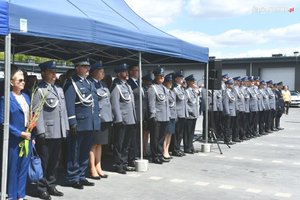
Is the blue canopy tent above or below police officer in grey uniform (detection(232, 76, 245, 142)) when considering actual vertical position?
above

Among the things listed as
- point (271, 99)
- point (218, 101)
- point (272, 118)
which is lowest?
point (272, 118)

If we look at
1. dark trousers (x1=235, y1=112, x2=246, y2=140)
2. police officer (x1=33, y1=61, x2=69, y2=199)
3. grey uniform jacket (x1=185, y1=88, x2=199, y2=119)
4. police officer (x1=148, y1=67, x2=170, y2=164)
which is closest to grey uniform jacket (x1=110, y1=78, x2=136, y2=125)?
police officer (x1=148, y1=67, x2=170, y2=164)

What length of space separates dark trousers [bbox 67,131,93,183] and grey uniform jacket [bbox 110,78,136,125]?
2.94ft

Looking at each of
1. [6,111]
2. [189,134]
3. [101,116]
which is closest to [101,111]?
[101,116]

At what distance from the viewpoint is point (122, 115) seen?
295 inches

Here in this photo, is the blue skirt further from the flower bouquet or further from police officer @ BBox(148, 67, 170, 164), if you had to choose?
the flower bouquet

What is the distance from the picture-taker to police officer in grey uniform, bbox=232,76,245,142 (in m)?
12.5

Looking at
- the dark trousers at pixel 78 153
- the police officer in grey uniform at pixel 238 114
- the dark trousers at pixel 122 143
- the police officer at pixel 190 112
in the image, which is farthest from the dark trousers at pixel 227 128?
the dark trousers at pixel 78 153

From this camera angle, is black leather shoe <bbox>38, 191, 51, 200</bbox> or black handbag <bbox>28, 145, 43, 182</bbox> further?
black leather shoe <bbox>38, 191, 51, 200</bbox>

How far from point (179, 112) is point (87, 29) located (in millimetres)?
4033

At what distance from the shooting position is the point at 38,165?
544 centimetres

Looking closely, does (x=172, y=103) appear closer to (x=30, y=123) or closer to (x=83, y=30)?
(x=83, y=30)

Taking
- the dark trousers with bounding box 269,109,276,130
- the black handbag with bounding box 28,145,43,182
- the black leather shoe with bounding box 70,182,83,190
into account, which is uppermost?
the dark trousers with bounding box 269,109,276,130

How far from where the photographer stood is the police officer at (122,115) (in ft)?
24.1
